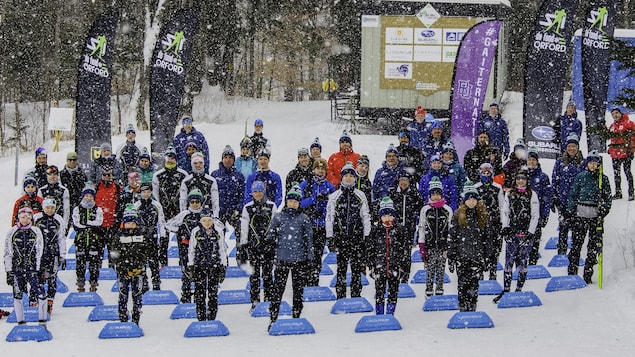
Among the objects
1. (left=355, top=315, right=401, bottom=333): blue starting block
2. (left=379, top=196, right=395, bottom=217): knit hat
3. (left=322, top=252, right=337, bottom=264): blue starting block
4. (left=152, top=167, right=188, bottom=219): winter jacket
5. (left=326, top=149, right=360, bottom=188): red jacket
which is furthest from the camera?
(left=322, top=252, right=337, bottom=264): blue starting block

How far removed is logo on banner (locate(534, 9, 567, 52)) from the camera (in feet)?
54.4

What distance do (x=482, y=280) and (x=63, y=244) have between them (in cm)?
593

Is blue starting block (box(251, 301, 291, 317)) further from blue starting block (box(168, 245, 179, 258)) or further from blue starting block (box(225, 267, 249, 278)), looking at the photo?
blue starting block (box(168, 245, 179, 258))

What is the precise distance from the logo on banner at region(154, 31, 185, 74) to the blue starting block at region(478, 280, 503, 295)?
8.83 meters

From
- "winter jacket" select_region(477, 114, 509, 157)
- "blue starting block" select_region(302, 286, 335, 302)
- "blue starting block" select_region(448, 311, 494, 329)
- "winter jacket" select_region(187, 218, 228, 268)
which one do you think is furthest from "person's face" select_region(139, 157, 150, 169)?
"winter jacket" select_region(477, 114, 509, 157)

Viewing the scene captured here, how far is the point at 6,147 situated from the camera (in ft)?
→ 120

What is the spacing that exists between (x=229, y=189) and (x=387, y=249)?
350 centimetres

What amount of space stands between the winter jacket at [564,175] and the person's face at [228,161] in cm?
513

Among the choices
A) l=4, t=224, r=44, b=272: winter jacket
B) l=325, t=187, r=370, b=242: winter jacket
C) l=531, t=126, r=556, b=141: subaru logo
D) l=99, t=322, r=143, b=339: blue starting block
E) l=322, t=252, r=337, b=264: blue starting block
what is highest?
l=531, t=126, r=556, b=141: subaru logo

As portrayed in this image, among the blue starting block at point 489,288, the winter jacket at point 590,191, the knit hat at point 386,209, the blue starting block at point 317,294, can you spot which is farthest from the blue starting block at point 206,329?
the winter jacket at point 590,191

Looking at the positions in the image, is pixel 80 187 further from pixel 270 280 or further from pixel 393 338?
pixel 393 338

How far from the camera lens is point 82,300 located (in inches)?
456

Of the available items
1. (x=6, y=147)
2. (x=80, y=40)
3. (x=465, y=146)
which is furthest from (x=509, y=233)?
(x=80, y=40)

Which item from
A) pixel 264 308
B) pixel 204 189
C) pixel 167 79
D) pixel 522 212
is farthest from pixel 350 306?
pixel 167 79
